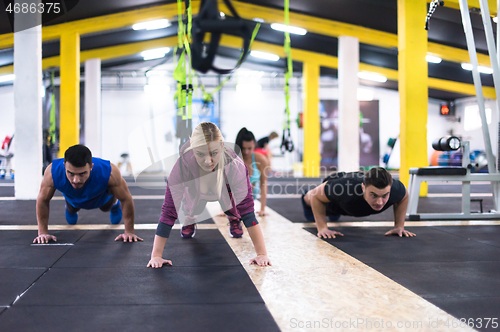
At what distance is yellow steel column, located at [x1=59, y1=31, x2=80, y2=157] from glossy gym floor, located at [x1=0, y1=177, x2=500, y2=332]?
622cm

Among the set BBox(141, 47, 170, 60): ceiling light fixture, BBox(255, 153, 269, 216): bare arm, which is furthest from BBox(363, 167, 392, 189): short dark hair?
BBox(141, 47, 170, 60): ceiling light fixture

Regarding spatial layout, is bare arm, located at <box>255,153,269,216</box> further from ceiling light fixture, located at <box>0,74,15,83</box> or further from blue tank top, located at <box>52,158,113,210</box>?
ceiling light fixture, located at <box>0,74,15,83</box>

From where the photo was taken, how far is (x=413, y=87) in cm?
606

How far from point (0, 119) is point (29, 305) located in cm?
1421

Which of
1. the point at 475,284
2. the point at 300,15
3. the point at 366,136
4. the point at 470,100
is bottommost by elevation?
the point at 475,284

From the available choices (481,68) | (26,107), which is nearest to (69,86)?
(26,107)

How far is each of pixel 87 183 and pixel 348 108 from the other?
6.89 metres

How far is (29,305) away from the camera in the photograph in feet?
5.11

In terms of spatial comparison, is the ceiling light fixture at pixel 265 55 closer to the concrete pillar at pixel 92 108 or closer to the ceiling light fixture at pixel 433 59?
the ceiling light fixture at pixel 433 59

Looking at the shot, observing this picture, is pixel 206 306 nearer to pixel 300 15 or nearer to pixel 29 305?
pixel 29 305

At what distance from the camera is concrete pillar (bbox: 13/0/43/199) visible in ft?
18.4

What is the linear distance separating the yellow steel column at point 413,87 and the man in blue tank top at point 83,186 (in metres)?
4.73

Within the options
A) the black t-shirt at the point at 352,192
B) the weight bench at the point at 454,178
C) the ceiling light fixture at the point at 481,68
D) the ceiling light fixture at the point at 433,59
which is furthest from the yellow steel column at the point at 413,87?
the ceiling light fixture at the point at 481,68

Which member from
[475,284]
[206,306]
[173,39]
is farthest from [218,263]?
[173,39]
